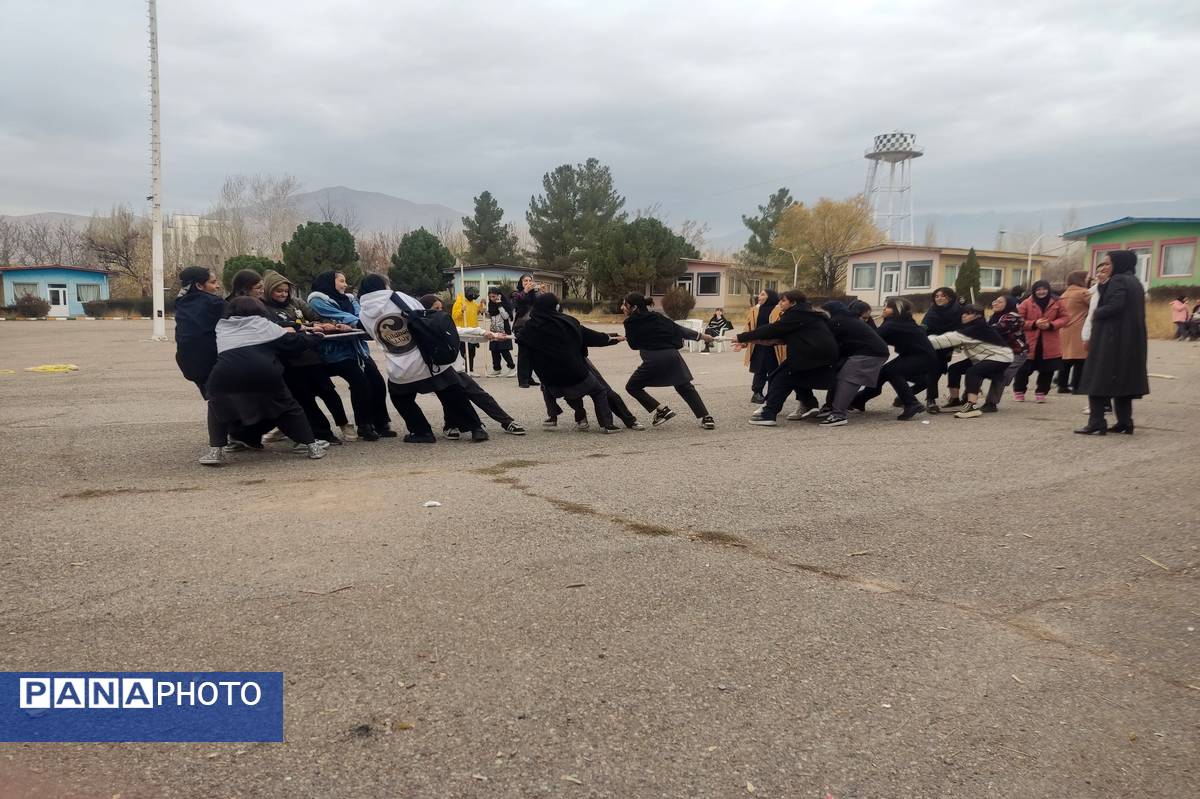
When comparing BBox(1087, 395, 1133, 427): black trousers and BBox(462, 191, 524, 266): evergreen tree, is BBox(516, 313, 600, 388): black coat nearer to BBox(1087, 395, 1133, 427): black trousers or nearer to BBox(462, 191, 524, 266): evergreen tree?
BBox(1087, 395, 1133, 427): black trousers

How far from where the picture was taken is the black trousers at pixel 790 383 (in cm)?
1002

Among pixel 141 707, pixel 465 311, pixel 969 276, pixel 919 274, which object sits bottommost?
pixel 141 707

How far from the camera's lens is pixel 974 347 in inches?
420

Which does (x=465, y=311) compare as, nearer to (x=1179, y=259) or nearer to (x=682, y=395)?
(x=682, y=395)

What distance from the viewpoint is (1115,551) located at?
480 cm

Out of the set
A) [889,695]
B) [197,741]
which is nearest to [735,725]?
[889,695]

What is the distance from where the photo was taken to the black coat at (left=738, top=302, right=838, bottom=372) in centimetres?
984

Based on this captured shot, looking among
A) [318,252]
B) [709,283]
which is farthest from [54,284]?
[709,283]

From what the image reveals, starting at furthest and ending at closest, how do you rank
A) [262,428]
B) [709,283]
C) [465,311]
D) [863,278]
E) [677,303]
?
[709,283] < [863,278] < [677,303] < [465,311] < [262,428]

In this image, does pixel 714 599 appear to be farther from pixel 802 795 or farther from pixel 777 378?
pixel 777 378

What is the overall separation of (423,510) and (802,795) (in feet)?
12.0

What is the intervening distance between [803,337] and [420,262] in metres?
46.8

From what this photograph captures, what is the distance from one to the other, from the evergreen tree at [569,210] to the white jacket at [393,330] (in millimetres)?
55578

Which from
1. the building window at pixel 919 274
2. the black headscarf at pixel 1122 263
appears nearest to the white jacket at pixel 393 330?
the black headscarf at pixel 1122 263
